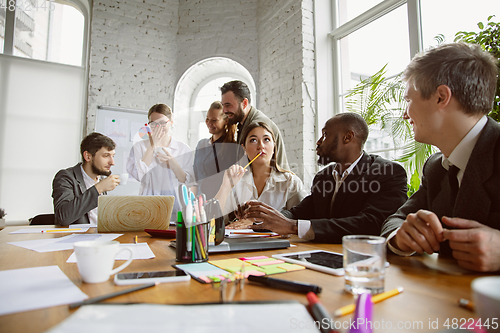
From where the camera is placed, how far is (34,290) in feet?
1.92

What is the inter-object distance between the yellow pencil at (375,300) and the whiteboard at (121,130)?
3.99 meters

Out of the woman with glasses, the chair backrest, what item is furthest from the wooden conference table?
the woman with glasses

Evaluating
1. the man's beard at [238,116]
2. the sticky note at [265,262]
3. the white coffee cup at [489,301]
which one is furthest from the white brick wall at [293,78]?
the white coffee cup at [489,301]

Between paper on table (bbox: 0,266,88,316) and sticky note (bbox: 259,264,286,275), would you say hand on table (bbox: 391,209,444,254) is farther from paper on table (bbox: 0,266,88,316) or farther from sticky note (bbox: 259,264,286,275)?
paper on table (bbox: 0,266,88,316)

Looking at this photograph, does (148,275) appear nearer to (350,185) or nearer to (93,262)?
(93,262)

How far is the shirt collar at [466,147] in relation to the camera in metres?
1.00

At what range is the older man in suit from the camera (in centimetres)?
126

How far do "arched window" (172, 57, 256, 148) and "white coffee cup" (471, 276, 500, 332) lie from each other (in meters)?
4.31

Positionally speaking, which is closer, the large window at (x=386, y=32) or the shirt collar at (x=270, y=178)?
the shirt collar at (x=270, y=178)

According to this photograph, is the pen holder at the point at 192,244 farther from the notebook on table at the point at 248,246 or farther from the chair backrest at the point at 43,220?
the chair backrest at the point at 43,220

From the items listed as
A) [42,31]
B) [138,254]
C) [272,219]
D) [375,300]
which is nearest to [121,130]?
[42,31]

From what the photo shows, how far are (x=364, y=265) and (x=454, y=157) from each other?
25.9 inches

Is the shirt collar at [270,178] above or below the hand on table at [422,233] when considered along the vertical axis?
above

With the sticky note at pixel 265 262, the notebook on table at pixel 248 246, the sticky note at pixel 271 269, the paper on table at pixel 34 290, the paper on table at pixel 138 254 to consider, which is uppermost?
the notebook on table at pixel 248 246
